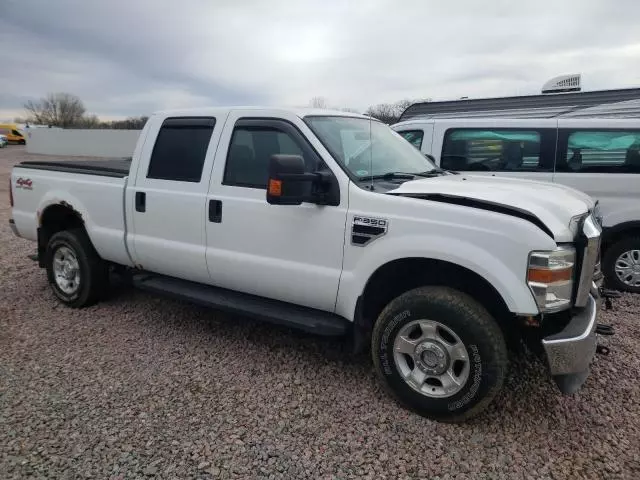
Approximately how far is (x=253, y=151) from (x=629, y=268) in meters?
4.75

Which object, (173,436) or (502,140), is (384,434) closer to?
(173,436)

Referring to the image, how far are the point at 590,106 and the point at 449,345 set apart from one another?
23.7 ft

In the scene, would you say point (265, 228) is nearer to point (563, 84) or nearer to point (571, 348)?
point (571, 348)

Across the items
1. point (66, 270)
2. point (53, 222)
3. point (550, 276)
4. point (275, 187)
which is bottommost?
point (66, 270)

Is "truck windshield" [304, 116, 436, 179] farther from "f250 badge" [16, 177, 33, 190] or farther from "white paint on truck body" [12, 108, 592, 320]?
"f250 badge" [16, 177, 33, 190]

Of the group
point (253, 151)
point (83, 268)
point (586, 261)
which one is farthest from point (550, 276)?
point (83, 268)

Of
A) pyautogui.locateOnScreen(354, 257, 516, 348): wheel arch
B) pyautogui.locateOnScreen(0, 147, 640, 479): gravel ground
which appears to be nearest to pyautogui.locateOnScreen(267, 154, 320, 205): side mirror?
pyautogui.locateOnScreen(354, 257, 516, 348): wheel arch

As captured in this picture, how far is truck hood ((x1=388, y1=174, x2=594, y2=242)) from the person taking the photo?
2.73 m

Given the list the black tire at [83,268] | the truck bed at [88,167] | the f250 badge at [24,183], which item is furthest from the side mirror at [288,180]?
the f250 badge at [24,183]

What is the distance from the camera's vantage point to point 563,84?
33.8 ft

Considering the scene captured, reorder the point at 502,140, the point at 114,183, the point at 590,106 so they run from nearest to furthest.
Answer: the point at 114,183 < the point at 502,140 < the point at 590,106

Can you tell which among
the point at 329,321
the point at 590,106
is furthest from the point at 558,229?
the point at 590,106

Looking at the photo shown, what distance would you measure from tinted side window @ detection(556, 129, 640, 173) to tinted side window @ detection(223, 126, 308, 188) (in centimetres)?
402

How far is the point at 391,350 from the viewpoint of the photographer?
3117 mm
